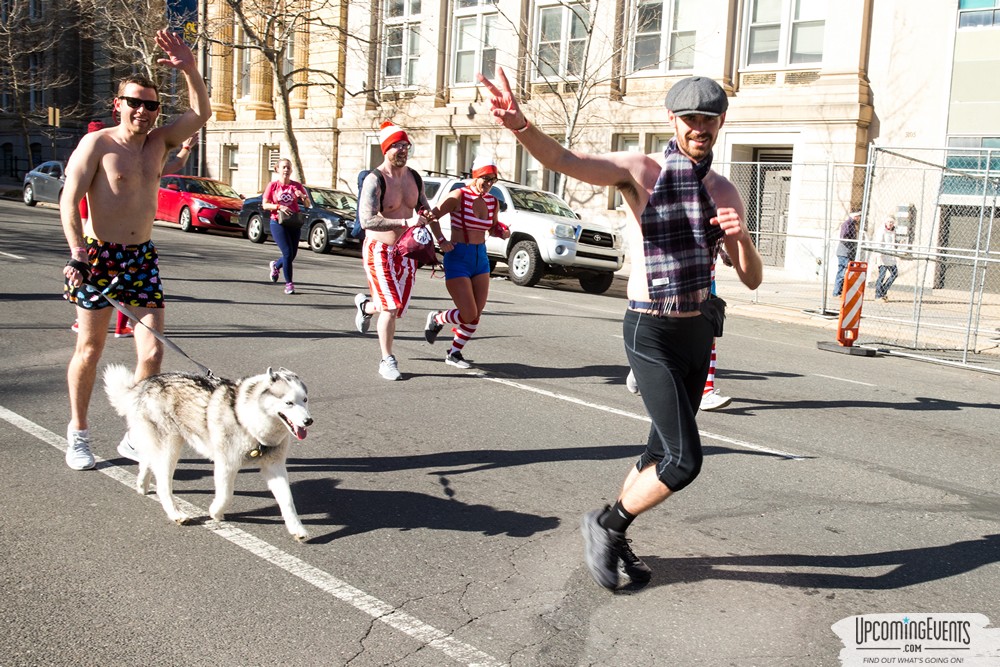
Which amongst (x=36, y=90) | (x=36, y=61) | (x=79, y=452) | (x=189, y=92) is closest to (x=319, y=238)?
(x=189, y=92)

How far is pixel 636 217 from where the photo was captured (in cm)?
402

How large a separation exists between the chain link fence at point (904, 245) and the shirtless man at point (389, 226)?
6.73 meters

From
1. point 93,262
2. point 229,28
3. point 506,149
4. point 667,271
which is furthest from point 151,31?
point 667,271

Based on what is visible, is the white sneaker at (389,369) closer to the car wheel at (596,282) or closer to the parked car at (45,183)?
the car wheel at (596,282)

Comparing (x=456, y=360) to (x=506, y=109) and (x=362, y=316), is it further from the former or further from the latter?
A: (x=506, y=109)

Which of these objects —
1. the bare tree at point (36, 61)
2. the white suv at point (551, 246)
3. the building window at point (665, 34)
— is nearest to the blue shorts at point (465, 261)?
the white suv at point (551, 246)

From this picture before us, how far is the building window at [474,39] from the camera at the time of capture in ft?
98.3

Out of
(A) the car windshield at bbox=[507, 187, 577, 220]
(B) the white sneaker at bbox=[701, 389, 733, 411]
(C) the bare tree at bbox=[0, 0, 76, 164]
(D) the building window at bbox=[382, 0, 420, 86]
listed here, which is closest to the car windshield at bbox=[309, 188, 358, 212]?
(A) the car windshield at bbox=[507, 187, 577, 220]

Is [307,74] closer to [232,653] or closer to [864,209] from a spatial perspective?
[864,209]

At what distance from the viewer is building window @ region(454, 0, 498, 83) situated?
29969mm

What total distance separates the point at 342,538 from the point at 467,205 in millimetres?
4539

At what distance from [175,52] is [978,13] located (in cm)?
1956

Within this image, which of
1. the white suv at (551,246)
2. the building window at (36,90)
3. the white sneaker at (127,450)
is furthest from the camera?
the building window at (36,90)

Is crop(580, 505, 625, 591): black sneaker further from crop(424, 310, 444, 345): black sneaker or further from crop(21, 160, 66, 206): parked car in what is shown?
crop(21, 160, 66, 206): parked car
